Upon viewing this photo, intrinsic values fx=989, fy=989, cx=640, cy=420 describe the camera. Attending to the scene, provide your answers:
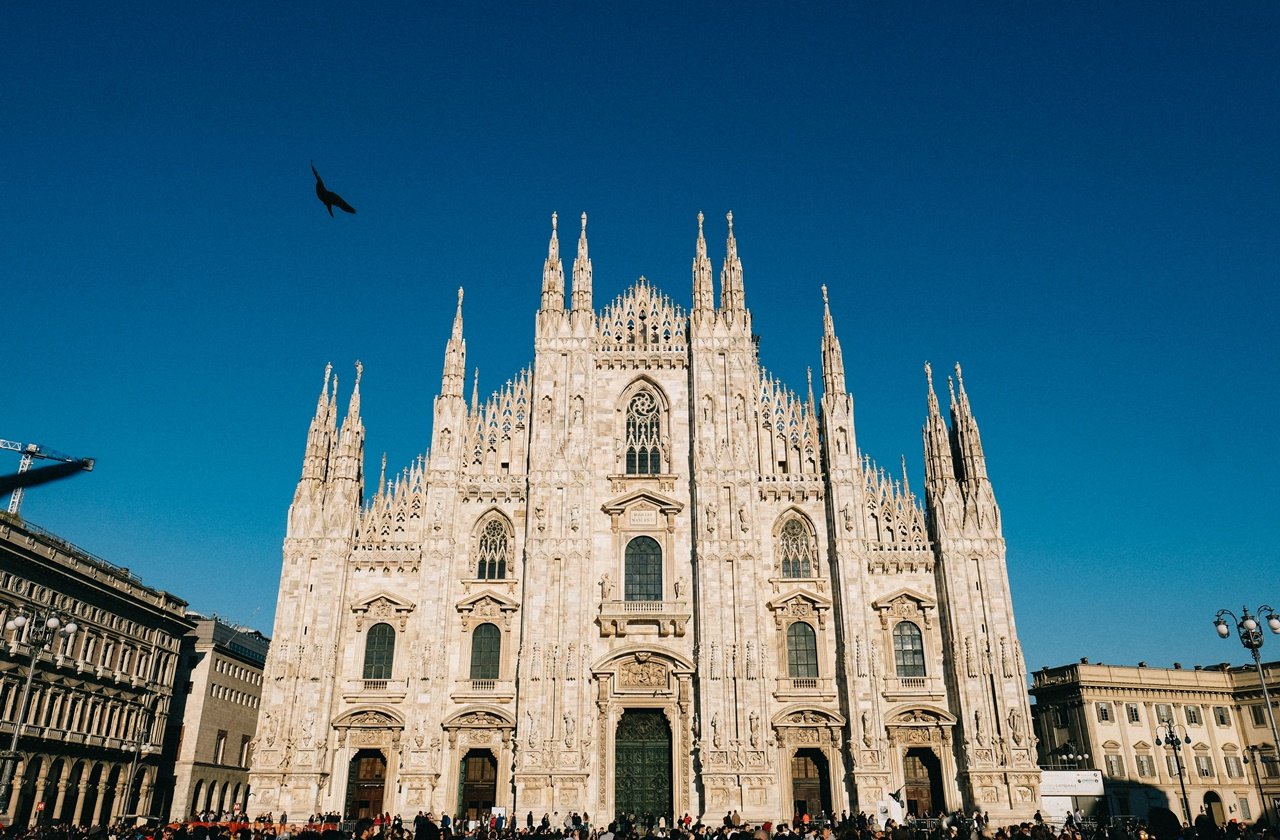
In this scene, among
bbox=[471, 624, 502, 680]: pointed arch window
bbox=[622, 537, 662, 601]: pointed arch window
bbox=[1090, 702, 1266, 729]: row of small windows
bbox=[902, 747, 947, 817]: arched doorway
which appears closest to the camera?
bbox=[902, 747, 947, 817]: arched doorway

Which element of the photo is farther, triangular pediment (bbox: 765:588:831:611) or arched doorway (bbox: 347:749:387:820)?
triangular pediment (bbox: 765:588:831:611)

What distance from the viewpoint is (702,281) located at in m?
45.5

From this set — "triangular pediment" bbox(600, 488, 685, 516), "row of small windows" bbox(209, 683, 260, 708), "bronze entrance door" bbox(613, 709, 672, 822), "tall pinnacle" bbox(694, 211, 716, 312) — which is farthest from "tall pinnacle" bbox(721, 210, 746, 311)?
"row of small windows" bbox(209, 683, 260, 708)

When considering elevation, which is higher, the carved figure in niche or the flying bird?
the flying bird

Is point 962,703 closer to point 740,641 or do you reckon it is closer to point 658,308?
point 740,641

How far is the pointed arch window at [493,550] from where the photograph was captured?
40.9 metres

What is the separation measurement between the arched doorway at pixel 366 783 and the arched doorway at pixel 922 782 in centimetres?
1990

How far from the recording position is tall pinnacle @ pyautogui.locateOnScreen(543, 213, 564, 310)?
44906 mm

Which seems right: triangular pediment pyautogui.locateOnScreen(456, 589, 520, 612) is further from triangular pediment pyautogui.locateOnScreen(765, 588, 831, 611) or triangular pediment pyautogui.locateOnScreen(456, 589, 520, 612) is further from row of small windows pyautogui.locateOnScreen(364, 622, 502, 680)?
triangular pediment pyautogui.locateOnScreen(765, 588, 831, 611)

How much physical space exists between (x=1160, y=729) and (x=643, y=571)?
120 feet

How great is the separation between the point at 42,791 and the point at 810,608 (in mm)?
34593

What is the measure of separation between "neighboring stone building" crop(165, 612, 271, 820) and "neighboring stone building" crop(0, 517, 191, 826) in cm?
166

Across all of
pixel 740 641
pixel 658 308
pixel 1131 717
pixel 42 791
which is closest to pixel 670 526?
pixel 740 641

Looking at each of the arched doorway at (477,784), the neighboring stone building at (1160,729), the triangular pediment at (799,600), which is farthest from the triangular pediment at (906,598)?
the neighboring stone building at (1160,729)
